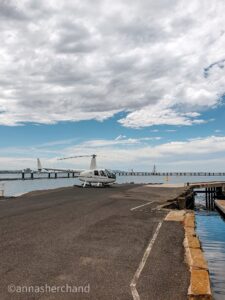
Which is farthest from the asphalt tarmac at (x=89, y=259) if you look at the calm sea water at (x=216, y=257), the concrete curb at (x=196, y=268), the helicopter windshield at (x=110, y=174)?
the helicopter windshield at (x=110, y=174)

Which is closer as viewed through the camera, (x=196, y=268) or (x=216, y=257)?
(x=196, y=268)

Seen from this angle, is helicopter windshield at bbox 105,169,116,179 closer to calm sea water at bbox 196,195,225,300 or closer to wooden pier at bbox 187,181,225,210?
wooden pier at bbox 187,181,225,210

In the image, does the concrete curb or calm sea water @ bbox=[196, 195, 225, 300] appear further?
calm sea water @ bbox=[196, 195, 225, 300]

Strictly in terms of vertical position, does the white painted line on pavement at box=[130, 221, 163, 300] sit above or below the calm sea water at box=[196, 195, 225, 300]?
above

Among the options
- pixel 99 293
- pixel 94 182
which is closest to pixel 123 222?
pixel 99 293

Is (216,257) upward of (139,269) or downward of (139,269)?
downward

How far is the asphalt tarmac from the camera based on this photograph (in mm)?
8031

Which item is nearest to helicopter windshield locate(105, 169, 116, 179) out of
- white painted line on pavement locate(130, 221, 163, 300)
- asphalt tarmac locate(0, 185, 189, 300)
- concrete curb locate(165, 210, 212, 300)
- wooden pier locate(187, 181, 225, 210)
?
wooden pier locate(187, 181, 225, 210)

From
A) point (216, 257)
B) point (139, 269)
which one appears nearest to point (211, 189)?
point (216, 257)

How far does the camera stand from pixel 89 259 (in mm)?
10586

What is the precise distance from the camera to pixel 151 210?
23109mm

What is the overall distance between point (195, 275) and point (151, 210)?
46.3 ft

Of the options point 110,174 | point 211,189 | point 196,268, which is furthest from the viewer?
point 211,189

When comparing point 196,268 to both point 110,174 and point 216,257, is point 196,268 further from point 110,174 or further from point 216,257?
point 110,174
